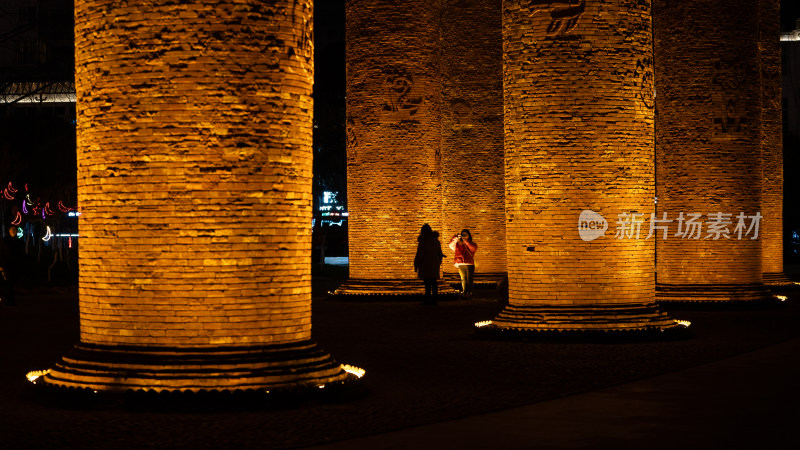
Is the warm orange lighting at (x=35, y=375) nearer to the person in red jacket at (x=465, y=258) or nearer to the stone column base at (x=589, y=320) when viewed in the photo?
the stone column base at (x=589, y=320)

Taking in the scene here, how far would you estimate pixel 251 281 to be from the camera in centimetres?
989

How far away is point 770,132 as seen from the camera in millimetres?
25891

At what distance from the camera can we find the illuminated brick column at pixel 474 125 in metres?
26.7

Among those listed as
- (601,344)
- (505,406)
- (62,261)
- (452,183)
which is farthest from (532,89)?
(62,261)

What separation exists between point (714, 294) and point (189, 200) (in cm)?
1339

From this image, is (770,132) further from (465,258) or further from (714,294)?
(465,258)

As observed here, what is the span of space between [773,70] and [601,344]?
13541mm

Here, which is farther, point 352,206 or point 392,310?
point 352,206

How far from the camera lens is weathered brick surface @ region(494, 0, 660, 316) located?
49.5ft

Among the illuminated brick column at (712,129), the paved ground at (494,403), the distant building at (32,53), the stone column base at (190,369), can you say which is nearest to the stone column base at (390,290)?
the illuminated brick column at (712,129)

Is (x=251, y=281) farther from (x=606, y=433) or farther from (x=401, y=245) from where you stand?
(x=401, y=245)

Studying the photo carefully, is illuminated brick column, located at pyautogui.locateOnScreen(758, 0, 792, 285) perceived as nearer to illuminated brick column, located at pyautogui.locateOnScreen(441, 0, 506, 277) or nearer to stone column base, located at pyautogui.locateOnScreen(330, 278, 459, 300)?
illuminated brick column, located at pyautogui.locateOnScreen(441, 0, 506, 277)

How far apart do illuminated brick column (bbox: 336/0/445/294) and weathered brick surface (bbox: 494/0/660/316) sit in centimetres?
738

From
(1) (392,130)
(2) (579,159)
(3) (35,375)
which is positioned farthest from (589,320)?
(1) (392,130)
